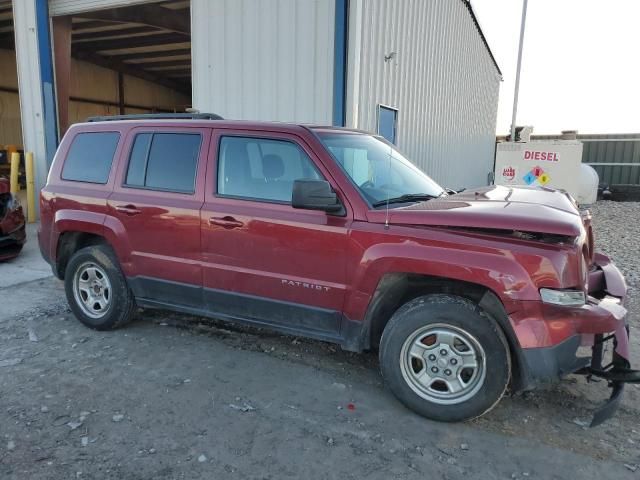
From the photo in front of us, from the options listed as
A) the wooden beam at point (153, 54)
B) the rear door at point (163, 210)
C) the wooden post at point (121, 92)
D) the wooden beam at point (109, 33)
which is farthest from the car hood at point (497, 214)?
the wooden post at point (121, 92)

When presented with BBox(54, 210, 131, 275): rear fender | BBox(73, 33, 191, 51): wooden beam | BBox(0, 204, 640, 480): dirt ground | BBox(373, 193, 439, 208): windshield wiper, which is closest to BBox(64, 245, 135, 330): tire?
BBox(54, 210, 131, 275): rear fender

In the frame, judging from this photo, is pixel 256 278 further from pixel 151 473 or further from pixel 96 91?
pixel 96 91

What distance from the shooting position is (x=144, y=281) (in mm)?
4363

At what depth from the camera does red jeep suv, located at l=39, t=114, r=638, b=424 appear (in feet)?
9.66

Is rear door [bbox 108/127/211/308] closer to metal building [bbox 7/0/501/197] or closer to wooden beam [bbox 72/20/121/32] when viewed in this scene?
metal building [bbox 7/0/501/197]

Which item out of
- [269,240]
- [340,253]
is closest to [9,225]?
[269,240]

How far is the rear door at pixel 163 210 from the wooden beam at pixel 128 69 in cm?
2128

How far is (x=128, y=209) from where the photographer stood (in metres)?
4.30

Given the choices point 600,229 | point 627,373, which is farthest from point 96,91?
point 627,373

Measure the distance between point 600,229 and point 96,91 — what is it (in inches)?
905

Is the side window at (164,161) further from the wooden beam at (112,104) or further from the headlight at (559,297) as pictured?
the wooden beam at (112,104)

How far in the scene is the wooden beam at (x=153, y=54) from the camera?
21.6 metres

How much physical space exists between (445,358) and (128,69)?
2628cm

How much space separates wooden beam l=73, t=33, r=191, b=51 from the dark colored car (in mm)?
12930
